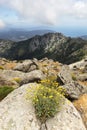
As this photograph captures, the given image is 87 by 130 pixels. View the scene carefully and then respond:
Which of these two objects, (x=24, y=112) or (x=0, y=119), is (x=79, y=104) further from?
(x=0, y=119)

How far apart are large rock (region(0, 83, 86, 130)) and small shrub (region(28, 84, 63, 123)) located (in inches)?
10.7

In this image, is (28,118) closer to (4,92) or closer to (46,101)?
(46,101)

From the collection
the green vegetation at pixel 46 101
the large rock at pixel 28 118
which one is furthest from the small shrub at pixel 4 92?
the green vegetation at pixel 46 101

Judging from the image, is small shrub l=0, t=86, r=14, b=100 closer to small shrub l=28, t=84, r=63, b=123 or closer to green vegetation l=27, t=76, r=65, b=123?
green vegetation l=27, t=76, r=65, b=123

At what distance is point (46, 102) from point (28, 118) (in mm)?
1258

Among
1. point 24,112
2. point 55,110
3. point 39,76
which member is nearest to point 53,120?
point 55,110

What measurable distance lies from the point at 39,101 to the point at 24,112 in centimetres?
99

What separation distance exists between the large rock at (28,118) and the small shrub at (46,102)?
0.89 ft

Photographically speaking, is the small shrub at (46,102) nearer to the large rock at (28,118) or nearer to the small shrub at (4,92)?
the large rock at (28,118)

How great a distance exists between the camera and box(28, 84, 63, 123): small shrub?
14.3m

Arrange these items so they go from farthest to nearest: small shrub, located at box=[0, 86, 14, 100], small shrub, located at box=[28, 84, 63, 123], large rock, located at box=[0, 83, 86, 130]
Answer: small shrub, located at box=[0, 86, 14, 100], small shrub, located at box=[28, 84, 63, 123], large rock, located at box=[0, 83, 86, 130]

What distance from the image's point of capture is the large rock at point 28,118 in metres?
13.8

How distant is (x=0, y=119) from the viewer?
14.2 meters

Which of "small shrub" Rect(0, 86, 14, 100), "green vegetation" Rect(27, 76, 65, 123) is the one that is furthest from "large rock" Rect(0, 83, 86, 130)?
"small shrub" Rect(0, 86, 14, 100)
